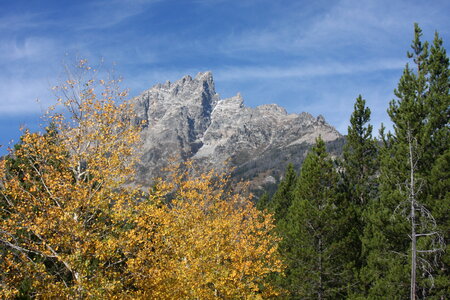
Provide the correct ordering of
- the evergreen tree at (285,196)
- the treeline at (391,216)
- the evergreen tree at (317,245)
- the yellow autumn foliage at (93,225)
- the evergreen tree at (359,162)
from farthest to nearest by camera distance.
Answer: the evergreen tree at (285,196), the evergreen tree at (359,162), the evergreen tree at (317,245), the treeline at (391,216), the yellow autumn foliage at (93,225)

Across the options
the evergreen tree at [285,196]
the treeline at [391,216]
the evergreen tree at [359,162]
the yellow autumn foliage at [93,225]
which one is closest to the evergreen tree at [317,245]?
the treeline at [391,216]

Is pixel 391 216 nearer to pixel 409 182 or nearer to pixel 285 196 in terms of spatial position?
pixel 409 182

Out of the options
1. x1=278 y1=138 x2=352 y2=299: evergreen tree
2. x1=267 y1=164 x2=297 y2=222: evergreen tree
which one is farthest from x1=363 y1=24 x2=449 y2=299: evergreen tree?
x1=267 y1=164 x2=297 y2=222: evergreen tree

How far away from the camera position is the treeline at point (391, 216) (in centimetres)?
1883

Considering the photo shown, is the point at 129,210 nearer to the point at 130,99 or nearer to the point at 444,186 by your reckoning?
the point at 130,99

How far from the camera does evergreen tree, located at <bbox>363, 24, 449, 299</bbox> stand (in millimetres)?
19234

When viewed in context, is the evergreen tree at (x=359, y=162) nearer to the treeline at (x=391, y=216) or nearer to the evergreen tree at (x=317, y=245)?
the treeline at (x=391, y=216)

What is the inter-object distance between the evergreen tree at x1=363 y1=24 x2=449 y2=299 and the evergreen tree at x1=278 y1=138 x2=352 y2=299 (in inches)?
106

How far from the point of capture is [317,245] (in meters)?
26.6

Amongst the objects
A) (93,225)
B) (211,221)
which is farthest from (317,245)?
(93,225)

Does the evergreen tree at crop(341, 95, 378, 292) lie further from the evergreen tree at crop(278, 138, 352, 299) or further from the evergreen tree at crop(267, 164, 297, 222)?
the evergreen tree at crop(267, 164, 297, 222)

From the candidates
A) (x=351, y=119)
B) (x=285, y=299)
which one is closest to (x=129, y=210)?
(x=285, y=299)

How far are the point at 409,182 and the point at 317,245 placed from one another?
9736mm

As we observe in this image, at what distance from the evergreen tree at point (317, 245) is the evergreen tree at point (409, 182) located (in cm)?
269
